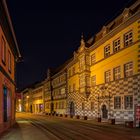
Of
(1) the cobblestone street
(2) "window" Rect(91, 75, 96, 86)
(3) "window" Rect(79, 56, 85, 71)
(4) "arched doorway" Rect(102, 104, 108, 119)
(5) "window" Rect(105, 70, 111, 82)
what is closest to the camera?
(1) the cobblestone street

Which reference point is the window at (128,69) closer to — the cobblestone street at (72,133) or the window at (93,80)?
the cobblestone street at (72,133)

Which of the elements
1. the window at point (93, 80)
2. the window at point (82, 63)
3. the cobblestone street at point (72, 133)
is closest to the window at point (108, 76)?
the window at point (93, 80)

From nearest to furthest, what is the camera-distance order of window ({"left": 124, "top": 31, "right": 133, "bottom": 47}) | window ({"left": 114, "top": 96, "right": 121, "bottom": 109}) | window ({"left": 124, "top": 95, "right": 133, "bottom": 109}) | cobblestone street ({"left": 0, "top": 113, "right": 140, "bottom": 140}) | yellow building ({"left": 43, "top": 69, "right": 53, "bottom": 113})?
1. cobblestone street ({"left": 0, "top": 113, "right": 140, "bottom": 140})
2. window ({"left": 124, "top": 95, "right": 133, "bottom": 109})
3. window ({"left": 124, "top": 31, "right": 133, "bottom": 47})
4. window ({"left": 114, "top": 96, "right": 121, "bottom": 109})
5. yellow building ({"left": 43, "top": 69, "right": 53, "bottom": 113})

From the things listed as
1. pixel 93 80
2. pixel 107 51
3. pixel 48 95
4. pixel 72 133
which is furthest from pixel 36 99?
pixel 72 133

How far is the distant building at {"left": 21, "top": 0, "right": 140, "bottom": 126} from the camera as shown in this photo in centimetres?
3222

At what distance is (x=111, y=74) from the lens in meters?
38.5

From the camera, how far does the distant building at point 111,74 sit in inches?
1268

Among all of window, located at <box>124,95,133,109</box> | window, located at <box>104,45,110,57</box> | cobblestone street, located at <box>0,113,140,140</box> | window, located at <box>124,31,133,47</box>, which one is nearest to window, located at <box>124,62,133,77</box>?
window, located at <box>124,31,133,47</box>

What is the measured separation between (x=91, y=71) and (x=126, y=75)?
540 inches

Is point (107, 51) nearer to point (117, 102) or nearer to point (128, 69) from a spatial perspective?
point (128, 69)

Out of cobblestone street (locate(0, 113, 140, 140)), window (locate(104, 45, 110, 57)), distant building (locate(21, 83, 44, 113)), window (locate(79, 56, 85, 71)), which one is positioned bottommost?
distant building (locate(21, 83, 44, 113))

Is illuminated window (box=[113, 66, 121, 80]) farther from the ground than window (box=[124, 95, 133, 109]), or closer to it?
farther from the ground

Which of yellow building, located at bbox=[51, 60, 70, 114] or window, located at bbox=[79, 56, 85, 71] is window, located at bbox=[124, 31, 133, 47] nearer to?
window, located at bbox=[79, 56, 85, 71]

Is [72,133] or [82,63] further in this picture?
[82,63]
